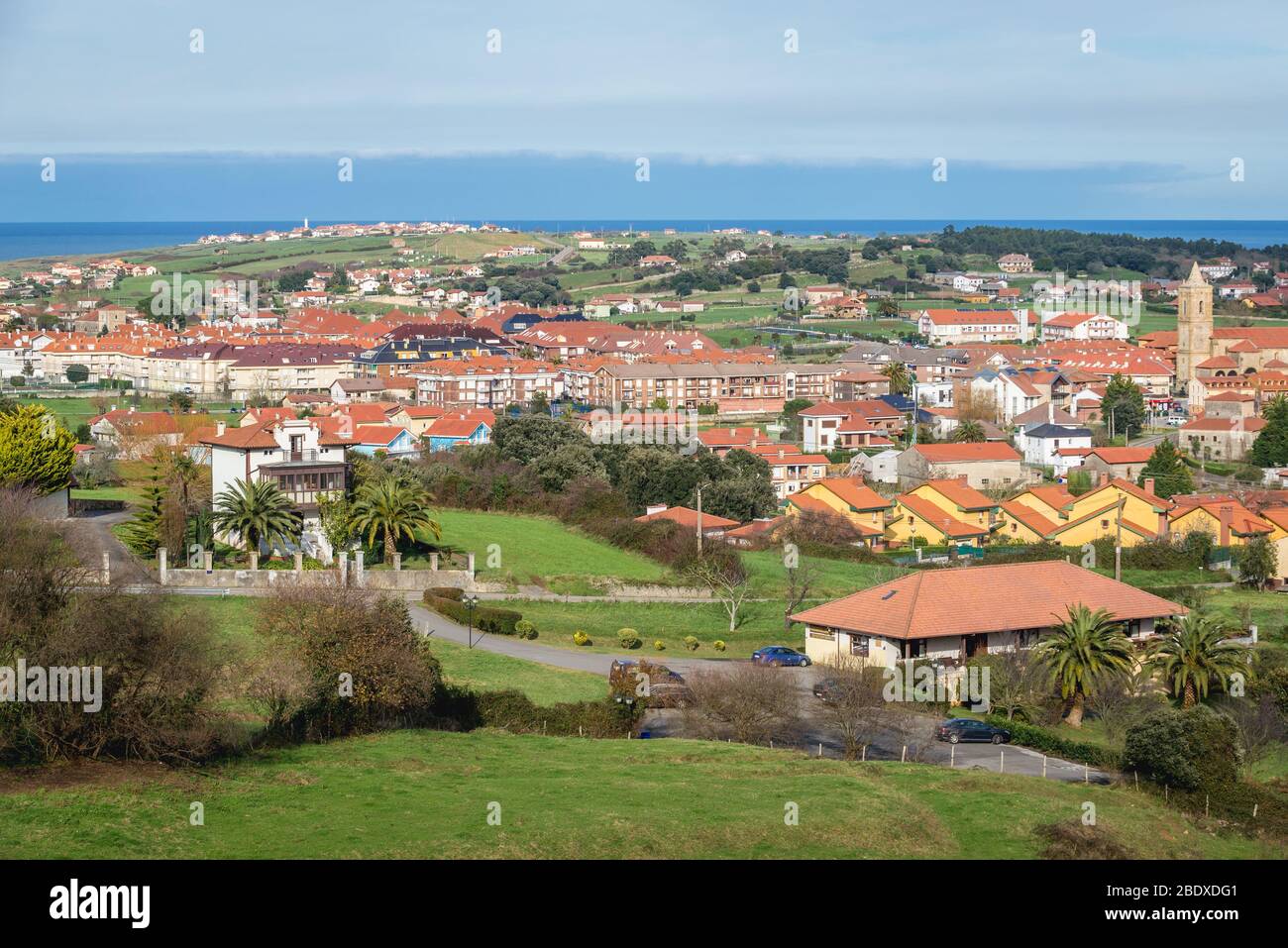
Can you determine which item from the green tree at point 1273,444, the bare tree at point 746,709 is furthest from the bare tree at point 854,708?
the green tree at point 1273,444

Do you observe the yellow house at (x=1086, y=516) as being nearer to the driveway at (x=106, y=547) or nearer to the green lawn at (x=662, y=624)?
the green lawn at (x=662, y=624)

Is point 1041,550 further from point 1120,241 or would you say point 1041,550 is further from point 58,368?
point 1120,241

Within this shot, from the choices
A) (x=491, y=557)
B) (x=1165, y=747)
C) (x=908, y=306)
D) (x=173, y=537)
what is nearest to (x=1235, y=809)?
(x=1165, y=747)

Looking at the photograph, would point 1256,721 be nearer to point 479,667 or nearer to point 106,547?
point 479,667

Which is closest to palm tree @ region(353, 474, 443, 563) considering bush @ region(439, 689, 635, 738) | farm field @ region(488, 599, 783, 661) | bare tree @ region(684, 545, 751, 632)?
farm field @ region(488, 599, 783, 661)

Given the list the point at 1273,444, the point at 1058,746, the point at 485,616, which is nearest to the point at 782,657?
the point at 485,616
